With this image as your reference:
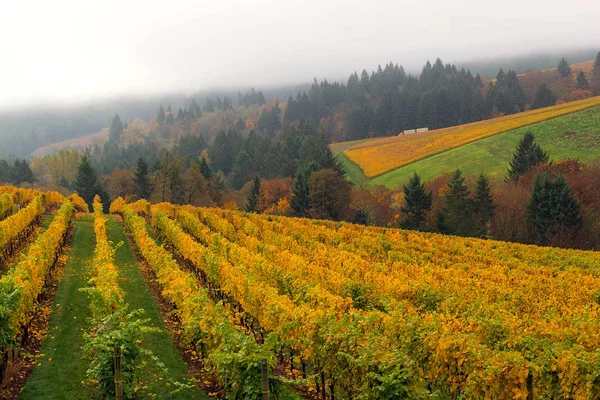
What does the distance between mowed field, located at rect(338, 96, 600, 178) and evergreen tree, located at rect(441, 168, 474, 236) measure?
1250 inches

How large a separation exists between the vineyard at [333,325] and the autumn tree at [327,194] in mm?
33680

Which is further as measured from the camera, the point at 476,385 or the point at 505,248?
the point at 505,248

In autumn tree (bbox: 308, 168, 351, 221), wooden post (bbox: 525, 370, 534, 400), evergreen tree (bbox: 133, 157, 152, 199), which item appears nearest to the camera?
wooden post (bbox: 525, 370, 534, 400)

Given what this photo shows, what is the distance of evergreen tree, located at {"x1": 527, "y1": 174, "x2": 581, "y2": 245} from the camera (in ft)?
159

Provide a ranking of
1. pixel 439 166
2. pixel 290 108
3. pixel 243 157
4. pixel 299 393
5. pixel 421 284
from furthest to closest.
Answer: pixel 290 108 < pixel 243 157 < pixel 439 166 < pixel 421 284 < pixel 299 393

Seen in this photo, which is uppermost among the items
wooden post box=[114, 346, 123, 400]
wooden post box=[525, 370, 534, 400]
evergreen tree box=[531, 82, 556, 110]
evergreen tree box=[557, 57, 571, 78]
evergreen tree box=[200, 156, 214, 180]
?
evergreen tree box=[557, 57, 571, 78]

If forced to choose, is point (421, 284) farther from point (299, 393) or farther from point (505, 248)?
point (505, 248)

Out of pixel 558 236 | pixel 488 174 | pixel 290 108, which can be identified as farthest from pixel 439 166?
pixel 290 108

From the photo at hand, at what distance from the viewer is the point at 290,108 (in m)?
179

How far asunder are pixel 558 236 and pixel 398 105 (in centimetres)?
9263

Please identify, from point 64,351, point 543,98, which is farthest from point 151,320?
point 543,98

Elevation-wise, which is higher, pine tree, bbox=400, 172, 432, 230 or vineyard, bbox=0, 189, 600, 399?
vineyard, bbox=0, 189, 600, 399

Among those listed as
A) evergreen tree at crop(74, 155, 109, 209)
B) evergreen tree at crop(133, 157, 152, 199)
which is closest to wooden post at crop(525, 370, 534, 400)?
evergreen tree at crop(133, 157, 152, 199)

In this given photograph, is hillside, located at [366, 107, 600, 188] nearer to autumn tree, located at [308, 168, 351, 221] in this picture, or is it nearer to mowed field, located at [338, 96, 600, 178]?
mowed field, located at [338, 96, 600, 178]
